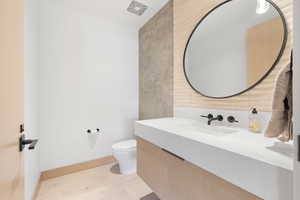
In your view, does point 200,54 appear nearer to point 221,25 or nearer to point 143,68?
point 221,25

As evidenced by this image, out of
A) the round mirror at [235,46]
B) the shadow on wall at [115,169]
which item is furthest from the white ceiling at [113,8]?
the shadow on wall at [115,169]

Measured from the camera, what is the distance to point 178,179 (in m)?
0.90

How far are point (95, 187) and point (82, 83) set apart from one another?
1.37 metres

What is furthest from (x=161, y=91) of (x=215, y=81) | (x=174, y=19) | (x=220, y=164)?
(x=220, y=164)

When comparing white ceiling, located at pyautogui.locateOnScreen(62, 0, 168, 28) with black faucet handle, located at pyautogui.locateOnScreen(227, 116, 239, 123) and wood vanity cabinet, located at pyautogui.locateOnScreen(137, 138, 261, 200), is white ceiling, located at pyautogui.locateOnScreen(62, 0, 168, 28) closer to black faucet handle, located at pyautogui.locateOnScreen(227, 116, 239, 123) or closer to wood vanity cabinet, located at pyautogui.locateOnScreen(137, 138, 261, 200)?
black faucet handle, located at pyautogui.locateOnScreen(227, 116, 239, 123)

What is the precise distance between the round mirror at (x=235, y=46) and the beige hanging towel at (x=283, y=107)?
1.83 ft

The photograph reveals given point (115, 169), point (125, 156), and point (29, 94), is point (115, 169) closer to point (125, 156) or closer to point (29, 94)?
point (125, 156)

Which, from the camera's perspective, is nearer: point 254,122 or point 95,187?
point 254,122

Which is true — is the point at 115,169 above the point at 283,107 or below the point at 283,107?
below

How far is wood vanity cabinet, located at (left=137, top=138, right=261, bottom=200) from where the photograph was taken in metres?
0.63

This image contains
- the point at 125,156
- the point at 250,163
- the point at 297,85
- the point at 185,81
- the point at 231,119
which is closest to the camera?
the point at 297,85

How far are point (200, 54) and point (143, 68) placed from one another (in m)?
1.14

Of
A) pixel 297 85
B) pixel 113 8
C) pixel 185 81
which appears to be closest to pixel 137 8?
pixel 113 8

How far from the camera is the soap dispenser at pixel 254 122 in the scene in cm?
94
